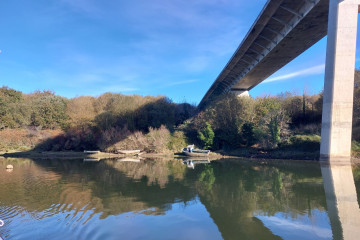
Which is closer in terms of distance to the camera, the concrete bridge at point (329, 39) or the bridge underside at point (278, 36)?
the concrete bridge at point (329, 39)

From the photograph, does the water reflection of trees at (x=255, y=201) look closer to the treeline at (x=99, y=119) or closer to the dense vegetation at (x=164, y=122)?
the dense vegetation at (x=164, y=122)

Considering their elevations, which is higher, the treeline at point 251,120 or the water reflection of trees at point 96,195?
the treeline at point 251,120

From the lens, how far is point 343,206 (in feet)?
22.6

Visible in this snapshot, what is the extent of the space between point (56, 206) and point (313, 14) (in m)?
19.0

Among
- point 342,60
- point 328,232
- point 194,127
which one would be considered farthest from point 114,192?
point 194,127

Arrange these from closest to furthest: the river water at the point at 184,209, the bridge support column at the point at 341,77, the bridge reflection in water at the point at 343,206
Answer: the bridge reflection in water at the point at 343,206, the river water at the point at 184,209, the bridge support column at the point at 341,77

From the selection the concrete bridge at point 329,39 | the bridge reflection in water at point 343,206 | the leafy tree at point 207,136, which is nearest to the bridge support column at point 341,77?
the concrete bridge at point 329,39

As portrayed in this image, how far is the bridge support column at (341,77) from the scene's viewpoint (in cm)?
1585

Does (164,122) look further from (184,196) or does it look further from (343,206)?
(343,206)

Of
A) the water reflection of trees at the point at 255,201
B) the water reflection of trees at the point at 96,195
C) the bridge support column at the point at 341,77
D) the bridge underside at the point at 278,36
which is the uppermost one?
the bridge underside at the point at 278,36

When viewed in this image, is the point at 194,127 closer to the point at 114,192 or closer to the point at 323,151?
the point at 323,151

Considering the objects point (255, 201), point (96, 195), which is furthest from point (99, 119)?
point (255, 201)

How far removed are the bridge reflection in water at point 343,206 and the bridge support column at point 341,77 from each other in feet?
18.3

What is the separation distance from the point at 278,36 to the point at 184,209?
18.8 metres
